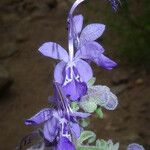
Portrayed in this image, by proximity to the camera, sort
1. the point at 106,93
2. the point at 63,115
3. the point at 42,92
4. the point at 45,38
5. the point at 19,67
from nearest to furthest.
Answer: the point at 63,115 < the point at 106,93 < the point at 42,92 < the point at 19,67 < the point at 45,38

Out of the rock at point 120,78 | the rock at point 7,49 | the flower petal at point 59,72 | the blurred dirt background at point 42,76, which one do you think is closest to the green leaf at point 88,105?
the flower petal at point 59,72

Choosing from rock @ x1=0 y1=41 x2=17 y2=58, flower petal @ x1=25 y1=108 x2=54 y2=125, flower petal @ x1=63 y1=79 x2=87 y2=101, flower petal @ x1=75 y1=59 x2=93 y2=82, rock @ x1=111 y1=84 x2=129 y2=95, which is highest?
rock @ x1=0 y1=41 x2=17 y2=58

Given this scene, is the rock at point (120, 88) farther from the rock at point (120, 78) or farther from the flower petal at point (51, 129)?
the flower petal at point (51, 129)

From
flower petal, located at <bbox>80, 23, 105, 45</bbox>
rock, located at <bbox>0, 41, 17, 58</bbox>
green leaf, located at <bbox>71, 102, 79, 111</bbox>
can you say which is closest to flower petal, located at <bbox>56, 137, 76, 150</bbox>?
green leaf, located at <bbox>71, 102, 79, 111</bbox>

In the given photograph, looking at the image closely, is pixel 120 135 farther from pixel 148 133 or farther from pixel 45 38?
pixel 45 38

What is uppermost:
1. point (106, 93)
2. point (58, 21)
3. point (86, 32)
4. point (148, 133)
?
point (58, 21)

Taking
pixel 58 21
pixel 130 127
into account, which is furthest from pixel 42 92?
pixel 58 21

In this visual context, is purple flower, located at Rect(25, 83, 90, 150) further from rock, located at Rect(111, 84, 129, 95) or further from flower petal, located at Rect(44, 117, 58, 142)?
rock, located at Rect(111, 84, 129, 95)

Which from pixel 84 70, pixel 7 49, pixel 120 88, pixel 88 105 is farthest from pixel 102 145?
pixel 7 49
